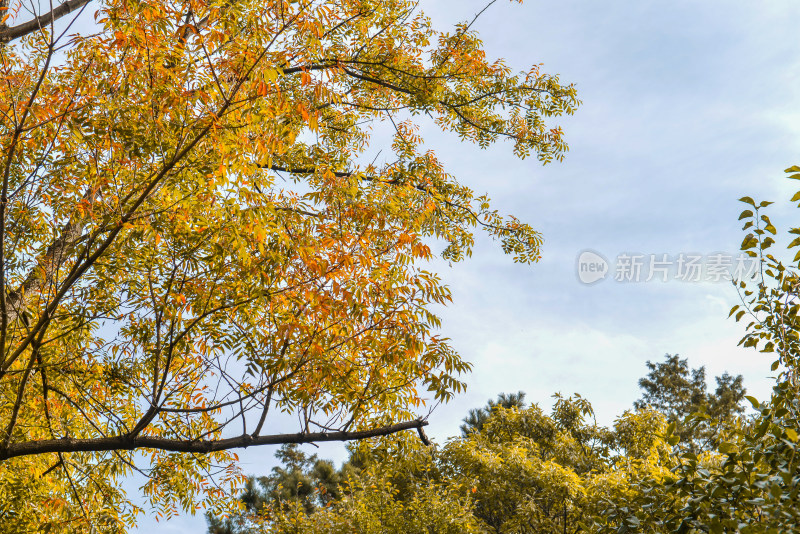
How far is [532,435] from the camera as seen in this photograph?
1117 centimetres

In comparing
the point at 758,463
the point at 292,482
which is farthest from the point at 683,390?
the point at 758,463

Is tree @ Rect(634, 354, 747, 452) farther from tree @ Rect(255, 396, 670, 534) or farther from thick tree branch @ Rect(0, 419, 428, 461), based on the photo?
thick tree branch @ Rect(0, 419, 428, 461)

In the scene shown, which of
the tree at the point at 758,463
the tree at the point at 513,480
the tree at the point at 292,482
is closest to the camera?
the tree at the point at 758,463

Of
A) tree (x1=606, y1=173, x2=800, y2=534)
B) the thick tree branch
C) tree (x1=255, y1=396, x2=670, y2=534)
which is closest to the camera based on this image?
tree (x1=606, y1=173, x2=800, y2=534)

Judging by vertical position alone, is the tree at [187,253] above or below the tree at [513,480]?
above

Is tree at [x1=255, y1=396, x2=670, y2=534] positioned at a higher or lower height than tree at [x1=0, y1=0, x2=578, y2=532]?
lower

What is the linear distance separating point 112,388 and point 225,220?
9.66 feet

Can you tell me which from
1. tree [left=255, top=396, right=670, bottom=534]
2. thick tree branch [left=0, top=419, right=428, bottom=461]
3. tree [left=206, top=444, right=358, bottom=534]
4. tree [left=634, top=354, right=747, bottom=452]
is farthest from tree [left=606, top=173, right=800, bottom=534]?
tree [left=634, top=354, right=747, bottom=452]

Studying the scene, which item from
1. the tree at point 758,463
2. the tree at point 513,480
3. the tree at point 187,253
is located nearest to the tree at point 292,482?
the tree at point 513,480

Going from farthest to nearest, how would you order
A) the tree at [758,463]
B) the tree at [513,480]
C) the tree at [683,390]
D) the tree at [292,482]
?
the tree at [683,390], the tree at [292,482], the tree at [513,480], the tree at [758,463]

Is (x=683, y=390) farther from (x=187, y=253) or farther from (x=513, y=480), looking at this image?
(x=187, y=253)

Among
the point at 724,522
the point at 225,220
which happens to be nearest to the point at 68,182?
the point at 225,220

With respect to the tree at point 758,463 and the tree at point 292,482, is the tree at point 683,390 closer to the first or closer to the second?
the tree at point 292,482

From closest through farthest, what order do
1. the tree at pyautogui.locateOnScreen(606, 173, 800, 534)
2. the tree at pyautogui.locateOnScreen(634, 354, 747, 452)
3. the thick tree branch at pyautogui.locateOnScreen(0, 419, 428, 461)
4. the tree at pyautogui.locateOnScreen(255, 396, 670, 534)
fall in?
the tree at pyautogui.locateOnScreen(606, 173, 800, 534), the thick tree branch at pyautogui.locateOnScreen(0, 419, 428, 461), the tree at pyautogui.locateOnScreen(255, 396, 670, 534), the tree at pyautogui.locateOnScreen(634, 354, 747, 452)
